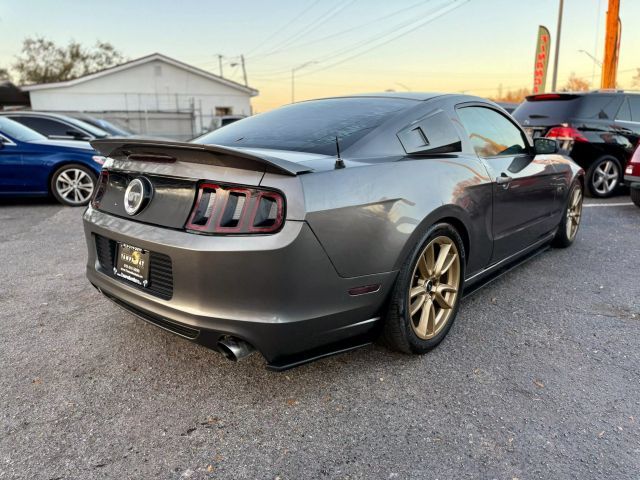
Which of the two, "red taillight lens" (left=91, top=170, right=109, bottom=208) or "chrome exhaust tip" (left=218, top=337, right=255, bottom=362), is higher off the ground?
"red taillight lens" (left=91, top=170, right=109, bottom=208)

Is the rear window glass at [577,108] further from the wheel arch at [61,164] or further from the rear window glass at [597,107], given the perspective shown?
the wheel arch at [61,164]

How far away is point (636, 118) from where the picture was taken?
8055 mm

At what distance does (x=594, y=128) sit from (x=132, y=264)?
770 centimetres

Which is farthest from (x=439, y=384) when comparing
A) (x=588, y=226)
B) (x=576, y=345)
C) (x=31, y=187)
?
(x=31, y=187)

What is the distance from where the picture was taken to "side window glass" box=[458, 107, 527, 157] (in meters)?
3.19

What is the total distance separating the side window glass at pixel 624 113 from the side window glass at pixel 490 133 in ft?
17.5

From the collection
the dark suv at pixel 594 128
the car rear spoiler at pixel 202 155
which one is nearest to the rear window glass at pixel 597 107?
the dark suv at pixel 594 128

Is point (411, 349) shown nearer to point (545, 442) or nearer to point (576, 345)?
point (545, 442)

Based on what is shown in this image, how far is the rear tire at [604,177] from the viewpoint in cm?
778

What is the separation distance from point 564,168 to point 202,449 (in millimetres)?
3876

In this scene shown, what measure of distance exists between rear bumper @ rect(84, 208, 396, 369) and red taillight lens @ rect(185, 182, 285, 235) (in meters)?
0.04

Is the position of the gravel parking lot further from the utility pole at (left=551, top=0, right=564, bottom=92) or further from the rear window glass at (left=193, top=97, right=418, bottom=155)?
the utility pole at (left=551, top=0, right=564, bottom=92)

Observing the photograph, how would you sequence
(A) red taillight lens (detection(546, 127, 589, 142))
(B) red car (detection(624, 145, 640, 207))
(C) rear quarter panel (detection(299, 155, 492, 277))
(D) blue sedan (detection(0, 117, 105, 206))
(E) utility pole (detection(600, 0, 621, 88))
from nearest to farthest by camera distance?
(C) rear quarter panel (detection(299, 155, 492, 277))
(B) red car (detection(624, 145, 640, 207))
(D) blue sedan (detection(0, 117, 105, 206))
(A) red taillight lens (detection(546, 127, 589, 142))
(E) utility pole (detection(600, 0, 621, 88))

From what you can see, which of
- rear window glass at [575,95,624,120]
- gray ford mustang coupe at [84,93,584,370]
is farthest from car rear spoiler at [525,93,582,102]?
gray ford mustang coupe at [84,93,584,370]
